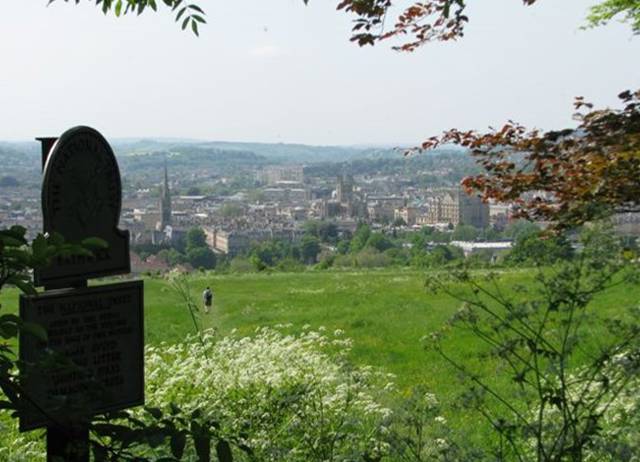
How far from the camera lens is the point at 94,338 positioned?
4234 millimetres

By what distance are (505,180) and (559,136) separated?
0.53m

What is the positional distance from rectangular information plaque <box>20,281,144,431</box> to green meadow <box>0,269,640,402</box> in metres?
3.80

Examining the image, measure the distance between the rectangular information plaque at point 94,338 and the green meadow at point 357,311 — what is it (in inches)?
149

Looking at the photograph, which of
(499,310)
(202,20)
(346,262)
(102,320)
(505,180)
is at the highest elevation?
(202,20)

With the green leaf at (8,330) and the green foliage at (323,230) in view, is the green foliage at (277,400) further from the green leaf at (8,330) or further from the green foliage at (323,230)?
the green foliage at (323,230)

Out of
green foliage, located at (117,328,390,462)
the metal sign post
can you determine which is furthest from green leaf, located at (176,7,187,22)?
green foliage, located at (117,328,390,462)

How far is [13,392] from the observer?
283 centimetres

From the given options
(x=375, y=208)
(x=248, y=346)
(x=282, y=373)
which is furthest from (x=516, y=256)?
(x=375, y=208)

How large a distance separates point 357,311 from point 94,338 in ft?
37.3

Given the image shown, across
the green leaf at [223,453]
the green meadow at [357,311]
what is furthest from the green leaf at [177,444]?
the green meadow at [357,311]

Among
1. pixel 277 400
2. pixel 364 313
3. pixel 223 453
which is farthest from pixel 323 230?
pixel 223 453

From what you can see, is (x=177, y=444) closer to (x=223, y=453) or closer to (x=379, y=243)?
(x=223, y=453)

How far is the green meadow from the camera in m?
10.7

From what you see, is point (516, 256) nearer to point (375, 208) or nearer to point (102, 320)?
point (102, 320)
